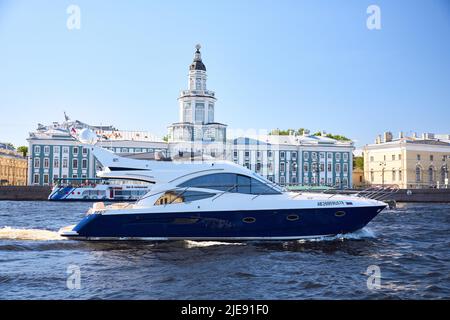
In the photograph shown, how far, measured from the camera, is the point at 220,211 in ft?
Result: 53.1

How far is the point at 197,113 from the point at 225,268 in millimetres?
70299

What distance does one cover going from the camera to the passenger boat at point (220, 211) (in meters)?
16.2

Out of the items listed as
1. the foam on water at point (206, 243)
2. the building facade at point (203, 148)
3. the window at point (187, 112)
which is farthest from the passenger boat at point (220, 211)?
the window at point (187, 112)

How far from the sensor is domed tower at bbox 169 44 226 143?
7906 cm

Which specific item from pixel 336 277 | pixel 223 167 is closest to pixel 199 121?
pixel 223 167

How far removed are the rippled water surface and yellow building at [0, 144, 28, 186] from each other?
77907 mm

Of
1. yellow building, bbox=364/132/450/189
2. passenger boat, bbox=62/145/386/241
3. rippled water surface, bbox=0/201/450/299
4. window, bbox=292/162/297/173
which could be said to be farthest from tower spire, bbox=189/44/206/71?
passenger boat, bbox=62/145/386/241

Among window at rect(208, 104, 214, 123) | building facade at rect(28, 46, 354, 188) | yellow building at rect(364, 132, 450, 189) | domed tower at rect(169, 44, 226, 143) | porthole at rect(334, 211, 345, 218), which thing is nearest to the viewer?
porthole at rect(334, 211, 345, 218)

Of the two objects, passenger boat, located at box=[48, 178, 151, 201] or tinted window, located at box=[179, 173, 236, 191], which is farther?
passenger boat, located at box=[48, 178, 151, 201]

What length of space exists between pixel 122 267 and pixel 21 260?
3385 millimetres

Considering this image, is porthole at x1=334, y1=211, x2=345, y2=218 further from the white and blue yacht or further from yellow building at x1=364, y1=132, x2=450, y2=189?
yellow building at x1=364, y1=132, x2=450, y2=189

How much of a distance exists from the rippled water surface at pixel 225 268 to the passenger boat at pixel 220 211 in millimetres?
401

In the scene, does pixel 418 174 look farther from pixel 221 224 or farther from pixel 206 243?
pixel 206 243
